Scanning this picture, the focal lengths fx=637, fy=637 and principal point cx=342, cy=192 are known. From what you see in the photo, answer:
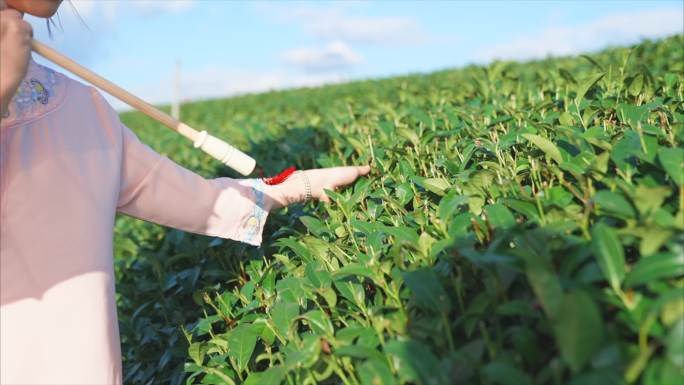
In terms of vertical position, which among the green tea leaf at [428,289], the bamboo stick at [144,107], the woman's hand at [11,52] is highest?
the woman's hand at [11,52]

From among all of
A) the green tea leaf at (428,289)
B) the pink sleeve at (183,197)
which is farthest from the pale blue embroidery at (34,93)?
the green tea leaf at (428,289)

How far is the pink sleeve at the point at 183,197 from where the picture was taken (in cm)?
212

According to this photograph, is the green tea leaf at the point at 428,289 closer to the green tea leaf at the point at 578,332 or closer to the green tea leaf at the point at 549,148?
the green tea leaf at the point at 578,332

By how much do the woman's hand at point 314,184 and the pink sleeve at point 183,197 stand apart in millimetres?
77

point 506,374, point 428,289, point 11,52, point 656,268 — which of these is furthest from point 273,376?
point 11,52

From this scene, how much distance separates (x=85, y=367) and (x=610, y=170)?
1567 millimetres

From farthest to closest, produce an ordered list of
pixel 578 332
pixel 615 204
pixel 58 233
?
pixel 58 233 → pixel 615 204 → pixel 578 332

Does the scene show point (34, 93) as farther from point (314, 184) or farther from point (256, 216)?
point (314, 184)

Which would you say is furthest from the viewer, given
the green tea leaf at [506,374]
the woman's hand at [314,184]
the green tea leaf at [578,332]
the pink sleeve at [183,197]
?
the woman's hand at [314,184]

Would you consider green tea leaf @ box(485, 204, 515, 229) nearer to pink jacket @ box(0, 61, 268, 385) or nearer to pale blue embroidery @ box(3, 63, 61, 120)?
pink jacket @ box(0, 61, 268, 385)

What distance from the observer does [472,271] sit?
1.54m

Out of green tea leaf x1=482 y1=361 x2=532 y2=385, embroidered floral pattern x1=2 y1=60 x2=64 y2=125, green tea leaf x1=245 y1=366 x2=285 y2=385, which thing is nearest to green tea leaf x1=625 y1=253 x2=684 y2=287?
green tea leaf x1=482 y1=361 x2=532 y2=385

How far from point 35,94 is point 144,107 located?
304 millimetres

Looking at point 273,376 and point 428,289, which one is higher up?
point 428,289
